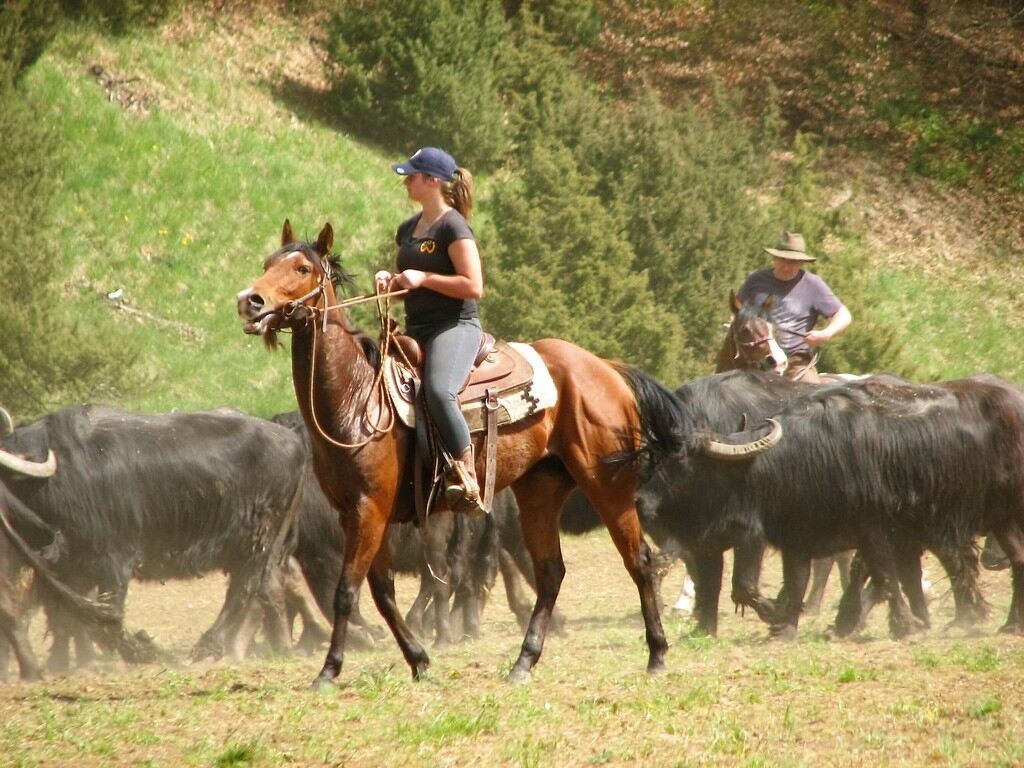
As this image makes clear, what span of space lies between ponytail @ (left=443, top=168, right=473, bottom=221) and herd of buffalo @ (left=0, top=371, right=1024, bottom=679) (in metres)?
3.90

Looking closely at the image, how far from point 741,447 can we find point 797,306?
2562mm

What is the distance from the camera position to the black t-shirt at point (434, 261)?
8.16m

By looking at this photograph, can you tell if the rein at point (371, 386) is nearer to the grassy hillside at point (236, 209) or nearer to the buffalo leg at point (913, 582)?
the buffalo leg at point (913, 582)

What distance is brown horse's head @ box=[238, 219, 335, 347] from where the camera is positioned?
7625 millimetres

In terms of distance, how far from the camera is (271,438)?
1211 centimetres

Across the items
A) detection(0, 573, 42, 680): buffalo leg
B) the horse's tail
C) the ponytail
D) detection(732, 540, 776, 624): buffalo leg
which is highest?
the ponytail

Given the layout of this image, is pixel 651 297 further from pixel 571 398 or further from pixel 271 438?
pixel 571 398

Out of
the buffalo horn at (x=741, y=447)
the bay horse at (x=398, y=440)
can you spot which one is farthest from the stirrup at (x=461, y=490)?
the buffalo horn at (x=741, y=447)

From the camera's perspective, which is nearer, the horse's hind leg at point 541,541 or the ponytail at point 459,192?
the ponytail at point 459,192

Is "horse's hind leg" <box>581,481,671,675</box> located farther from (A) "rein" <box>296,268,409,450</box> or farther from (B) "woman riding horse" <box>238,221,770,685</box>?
(A) "rein" <box>296,268,409,450</box>

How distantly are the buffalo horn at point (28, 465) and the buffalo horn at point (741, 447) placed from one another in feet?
16.2

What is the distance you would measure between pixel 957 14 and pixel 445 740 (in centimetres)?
3240

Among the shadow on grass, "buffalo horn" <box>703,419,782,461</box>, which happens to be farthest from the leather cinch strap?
the shadow on grass

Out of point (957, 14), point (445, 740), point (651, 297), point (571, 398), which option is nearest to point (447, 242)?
point (571, 398)
